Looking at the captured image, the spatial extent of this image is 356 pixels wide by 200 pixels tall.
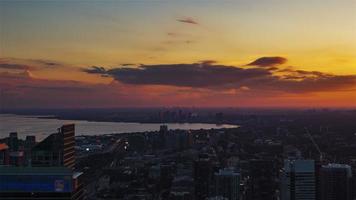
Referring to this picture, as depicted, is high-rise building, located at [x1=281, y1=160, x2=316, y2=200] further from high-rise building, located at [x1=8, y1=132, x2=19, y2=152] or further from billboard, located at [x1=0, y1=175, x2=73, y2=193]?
billboard, located at [x1=0, y1=175, x2=73, y2=193]

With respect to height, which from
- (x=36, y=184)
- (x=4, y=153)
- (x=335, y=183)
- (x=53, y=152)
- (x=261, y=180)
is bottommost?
(x=261, y=180)

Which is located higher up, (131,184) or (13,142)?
(13,142)

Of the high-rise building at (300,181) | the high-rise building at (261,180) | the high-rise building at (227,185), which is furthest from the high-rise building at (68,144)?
the high-rise building at (261,180)

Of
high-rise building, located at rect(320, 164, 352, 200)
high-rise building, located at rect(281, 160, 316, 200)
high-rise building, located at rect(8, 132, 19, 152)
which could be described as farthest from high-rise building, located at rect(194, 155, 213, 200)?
high-rise building, located at rect(8, 132, 19, 152)

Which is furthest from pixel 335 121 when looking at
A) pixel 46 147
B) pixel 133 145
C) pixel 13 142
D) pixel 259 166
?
pixel 46 147

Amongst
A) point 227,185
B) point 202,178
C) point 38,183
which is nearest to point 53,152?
point 38,183

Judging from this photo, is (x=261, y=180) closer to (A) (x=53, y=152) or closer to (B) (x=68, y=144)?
(B) (x=68, y=144)

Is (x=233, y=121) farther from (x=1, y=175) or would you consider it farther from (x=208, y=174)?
(x=1, y=175)
